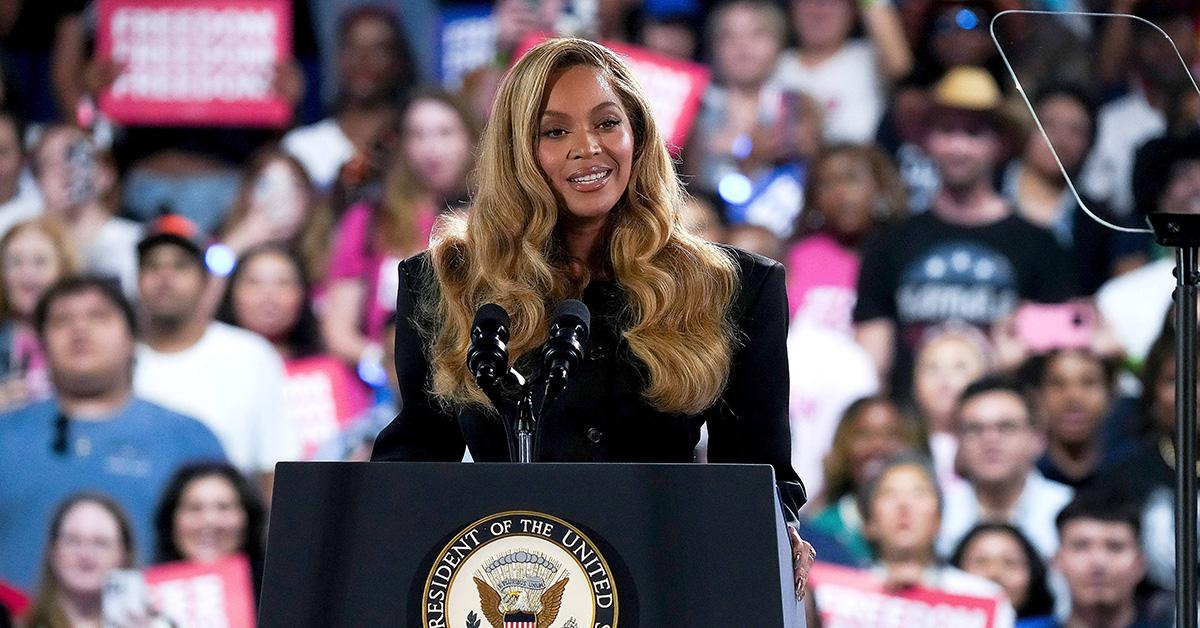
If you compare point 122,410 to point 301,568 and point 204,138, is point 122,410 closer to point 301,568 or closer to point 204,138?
point 204,138

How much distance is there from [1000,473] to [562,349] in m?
3.55

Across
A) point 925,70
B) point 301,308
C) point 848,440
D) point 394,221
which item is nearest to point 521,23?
point 394,221

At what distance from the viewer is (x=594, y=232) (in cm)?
210

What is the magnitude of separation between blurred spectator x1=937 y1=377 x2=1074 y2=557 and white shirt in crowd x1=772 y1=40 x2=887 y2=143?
0.92 metres

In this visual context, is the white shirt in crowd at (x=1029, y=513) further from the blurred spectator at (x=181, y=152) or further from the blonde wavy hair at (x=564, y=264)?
the blonde wavy hair at (x=564, y=264)

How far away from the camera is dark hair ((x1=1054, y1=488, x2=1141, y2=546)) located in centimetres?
476

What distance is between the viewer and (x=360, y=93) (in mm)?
5266

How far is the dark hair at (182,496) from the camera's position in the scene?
513 cm

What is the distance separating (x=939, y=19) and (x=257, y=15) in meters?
2.35

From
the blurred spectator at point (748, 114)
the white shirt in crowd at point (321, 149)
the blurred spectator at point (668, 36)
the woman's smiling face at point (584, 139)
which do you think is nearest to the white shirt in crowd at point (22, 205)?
the white shirt in crowd at point (321, 149)

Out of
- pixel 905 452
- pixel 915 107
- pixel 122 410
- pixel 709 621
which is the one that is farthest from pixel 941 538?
pixel 709 621

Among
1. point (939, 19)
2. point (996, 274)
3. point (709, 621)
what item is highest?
point (939, 19)

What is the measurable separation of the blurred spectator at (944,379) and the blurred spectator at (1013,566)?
0.65 ft

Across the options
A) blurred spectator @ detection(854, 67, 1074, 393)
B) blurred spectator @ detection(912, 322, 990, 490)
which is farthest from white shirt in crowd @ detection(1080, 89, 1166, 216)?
blurred spectator @ detection(912, 322, 990, 490)
